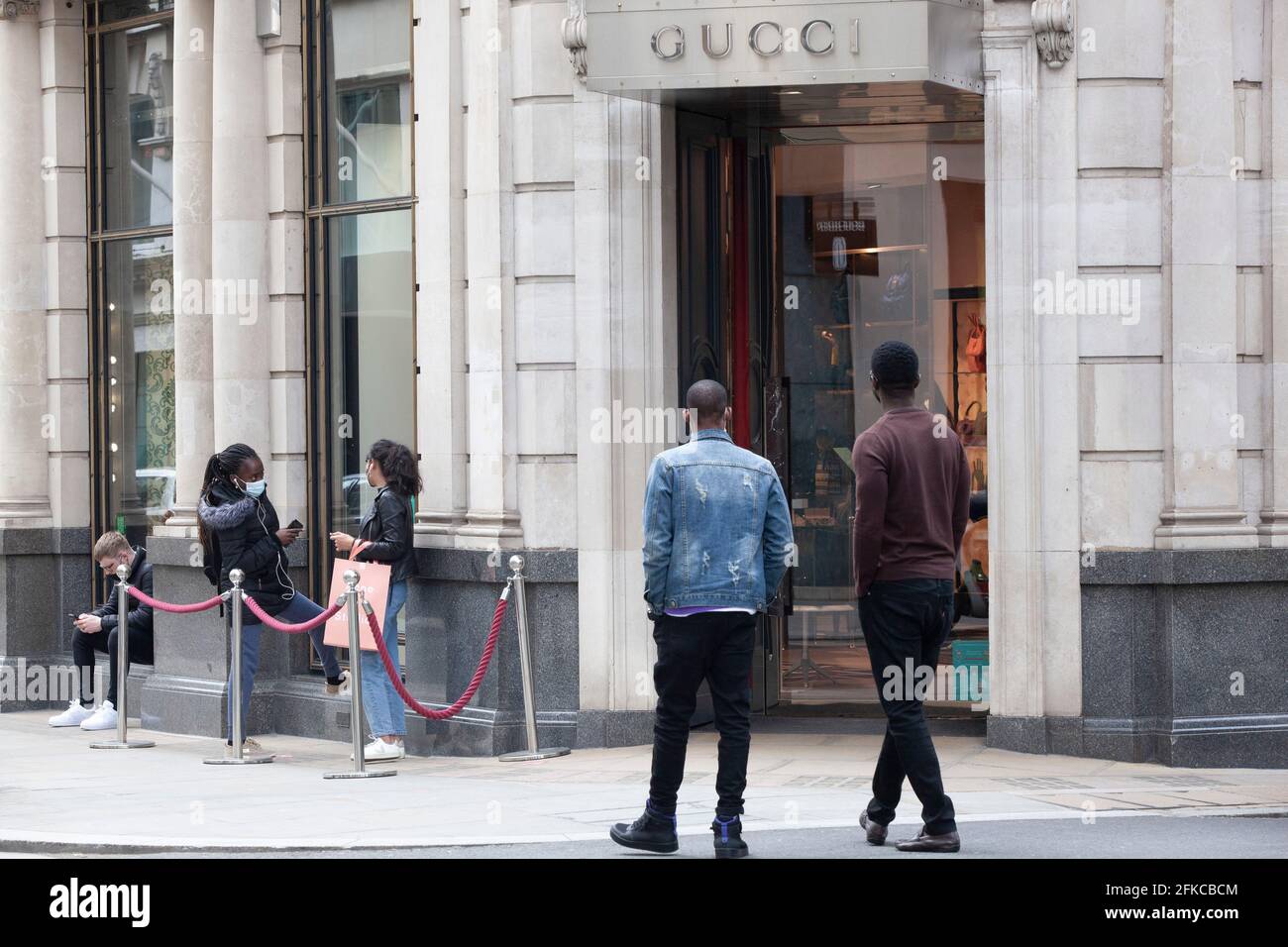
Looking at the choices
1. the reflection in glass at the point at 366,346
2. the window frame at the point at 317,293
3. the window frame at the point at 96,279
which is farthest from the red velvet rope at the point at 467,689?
the window frame at the point at 96,279

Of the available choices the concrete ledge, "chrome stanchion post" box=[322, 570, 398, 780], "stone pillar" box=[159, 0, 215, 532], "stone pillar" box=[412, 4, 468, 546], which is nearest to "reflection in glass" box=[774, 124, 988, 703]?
the concrete ledge

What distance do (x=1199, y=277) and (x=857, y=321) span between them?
3.00 m

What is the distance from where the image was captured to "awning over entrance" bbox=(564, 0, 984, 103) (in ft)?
37.3

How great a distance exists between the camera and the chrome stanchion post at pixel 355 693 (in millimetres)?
11664

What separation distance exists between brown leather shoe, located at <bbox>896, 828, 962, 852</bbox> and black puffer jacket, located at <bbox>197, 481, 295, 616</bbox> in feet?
20.0

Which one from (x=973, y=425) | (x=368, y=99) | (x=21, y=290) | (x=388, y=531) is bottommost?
(x=388, y=531)

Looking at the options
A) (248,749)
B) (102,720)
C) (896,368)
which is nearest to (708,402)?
(896,368)

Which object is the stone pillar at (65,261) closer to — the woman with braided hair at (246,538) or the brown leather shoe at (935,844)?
the woman with braided hair at (246,538)

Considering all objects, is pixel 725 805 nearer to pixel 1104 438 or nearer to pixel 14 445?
pixel 1104 438

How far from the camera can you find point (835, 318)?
46.0 ft

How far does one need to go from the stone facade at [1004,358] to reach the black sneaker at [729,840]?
13.4 feet

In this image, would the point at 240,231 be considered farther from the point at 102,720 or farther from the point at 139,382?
the point at 102,720

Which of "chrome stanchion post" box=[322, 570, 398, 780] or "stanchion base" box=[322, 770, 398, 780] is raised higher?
"chrome stanchion post" box=[322, 570, 398, 780]

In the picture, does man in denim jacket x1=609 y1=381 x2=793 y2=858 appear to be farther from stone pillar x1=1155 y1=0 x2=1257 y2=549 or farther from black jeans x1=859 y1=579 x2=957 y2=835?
stone pillar x1=1155 y1=0 x2=1257 y2=549
